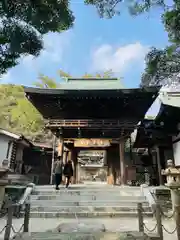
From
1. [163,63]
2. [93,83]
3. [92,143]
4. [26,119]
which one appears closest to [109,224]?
[163,63]

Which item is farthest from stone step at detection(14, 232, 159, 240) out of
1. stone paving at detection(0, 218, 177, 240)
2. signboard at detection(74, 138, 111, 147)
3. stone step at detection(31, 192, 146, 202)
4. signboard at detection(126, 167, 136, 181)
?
signboard at detection(74, 138, 111, 147)

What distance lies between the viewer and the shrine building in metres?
10.7

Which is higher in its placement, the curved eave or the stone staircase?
the curved eave

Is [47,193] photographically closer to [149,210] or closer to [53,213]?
[53,213]

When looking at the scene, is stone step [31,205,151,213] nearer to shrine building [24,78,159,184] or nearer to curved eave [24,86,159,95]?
shrine building [24,78,159,184]

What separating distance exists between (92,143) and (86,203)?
5184 mm

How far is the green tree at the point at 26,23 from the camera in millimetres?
5102

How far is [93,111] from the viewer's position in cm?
1191

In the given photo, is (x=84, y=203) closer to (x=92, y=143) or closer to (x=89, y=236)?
(x=89, y=236)

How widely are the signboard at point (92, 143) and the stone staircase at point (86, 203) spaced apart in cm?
375

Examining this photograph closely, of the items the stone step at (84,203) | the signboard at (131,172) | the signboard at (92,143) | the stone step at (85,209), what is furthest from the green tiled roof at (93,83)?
the stone step at (85,209)

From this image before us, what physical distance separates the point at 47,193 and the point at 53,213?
178 cm

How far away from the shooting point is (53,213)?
6.88 metres

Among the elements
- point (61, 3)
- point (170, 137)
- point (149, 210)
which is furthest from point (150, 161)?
point (61, 3)
